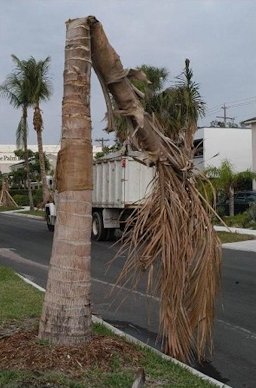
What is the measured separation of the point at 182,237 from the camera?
20.2 feet

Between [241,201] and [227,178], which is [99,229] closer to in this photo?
[227,178]

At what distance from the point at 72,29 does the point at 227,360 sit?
399cm

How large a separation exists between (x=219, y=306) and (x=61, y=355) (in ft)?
15.3

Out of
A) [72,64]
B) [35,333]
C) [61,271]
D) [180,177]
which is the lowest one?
[35,333]

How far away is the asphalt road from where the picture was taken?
6605mm

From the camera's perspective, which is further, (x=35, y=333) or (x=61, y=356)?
(x=35, y=333)

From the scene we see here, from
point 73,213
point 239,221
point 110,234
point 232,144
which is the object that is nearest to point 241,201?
point 239,221

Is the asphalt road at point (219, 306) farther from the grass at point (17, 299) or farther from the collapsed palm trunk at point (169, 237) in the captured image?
the grass at point (17, 299)

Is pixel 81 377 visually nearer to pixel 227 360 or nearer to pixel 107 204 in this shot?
pixel 227 360

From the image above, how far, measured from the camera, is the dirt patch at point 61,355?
5.45 m

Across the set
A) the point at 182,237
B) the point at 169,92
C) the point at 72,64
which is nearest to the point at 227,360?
the point at 182,237

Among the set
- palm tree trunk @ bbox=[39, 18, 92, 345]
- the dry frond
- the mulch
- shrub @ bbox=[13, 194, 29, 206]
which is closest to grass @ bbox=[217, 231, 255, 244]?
the dry frond

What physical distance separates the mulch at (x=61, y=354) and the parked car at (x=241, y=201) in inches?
924

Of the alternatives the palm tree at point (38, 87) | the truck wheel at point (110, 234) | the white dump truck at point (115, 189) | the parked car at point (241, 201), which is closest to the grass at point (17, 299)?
the white dump truck at point (115, 189)
